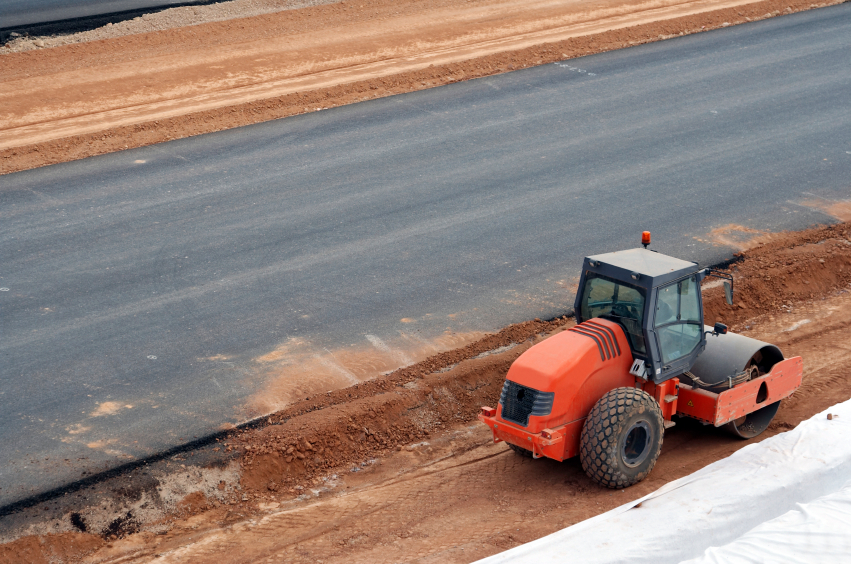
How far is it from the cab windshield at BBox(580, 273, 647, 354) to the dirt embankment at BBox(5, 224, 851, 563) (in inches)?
64.7

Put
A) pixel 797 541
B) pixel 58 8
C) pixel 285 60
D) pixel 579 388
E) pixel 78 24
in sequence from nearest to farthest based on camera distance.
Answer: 1. pixel 797 541
2. pixel 579 388
3. pixel 285 60
4. pixel 78 24
5. pixel 58 8

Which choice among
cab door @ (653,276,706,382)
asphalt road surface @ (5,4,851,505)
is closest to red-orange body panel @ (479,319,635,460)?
cab door @ (653,276,706,382)

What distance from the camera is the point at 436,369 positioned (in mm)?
11641

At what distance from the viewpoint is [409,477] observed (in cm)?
999

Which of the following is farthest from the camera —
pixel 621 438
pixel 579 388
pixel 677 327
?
pixel 677 327

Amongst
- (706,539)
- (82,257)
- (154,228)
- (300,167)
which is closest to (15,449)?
(82,257)

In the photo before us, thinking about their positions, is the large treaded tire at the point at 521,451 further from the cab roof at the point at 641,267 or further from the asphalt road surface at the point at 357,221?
the asphalt road surface at the point at 357,221

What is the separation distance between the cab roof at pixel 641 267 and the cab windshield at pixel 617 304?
0.10 m

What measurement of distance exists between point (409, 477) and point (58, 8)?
964 inches

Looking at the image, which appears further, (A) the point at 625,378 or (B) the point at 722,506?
(A) the point at 625,378

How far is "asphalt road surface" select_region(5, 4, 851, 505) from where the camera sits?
37.0 ft

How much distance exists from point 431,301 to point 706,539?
6.24 meters

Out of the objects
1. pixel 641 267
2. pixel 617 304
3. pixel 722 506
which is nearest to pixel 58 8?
pixel 617 304

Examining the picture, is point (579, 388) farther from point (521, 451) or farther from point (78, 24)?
point (78, 24)
